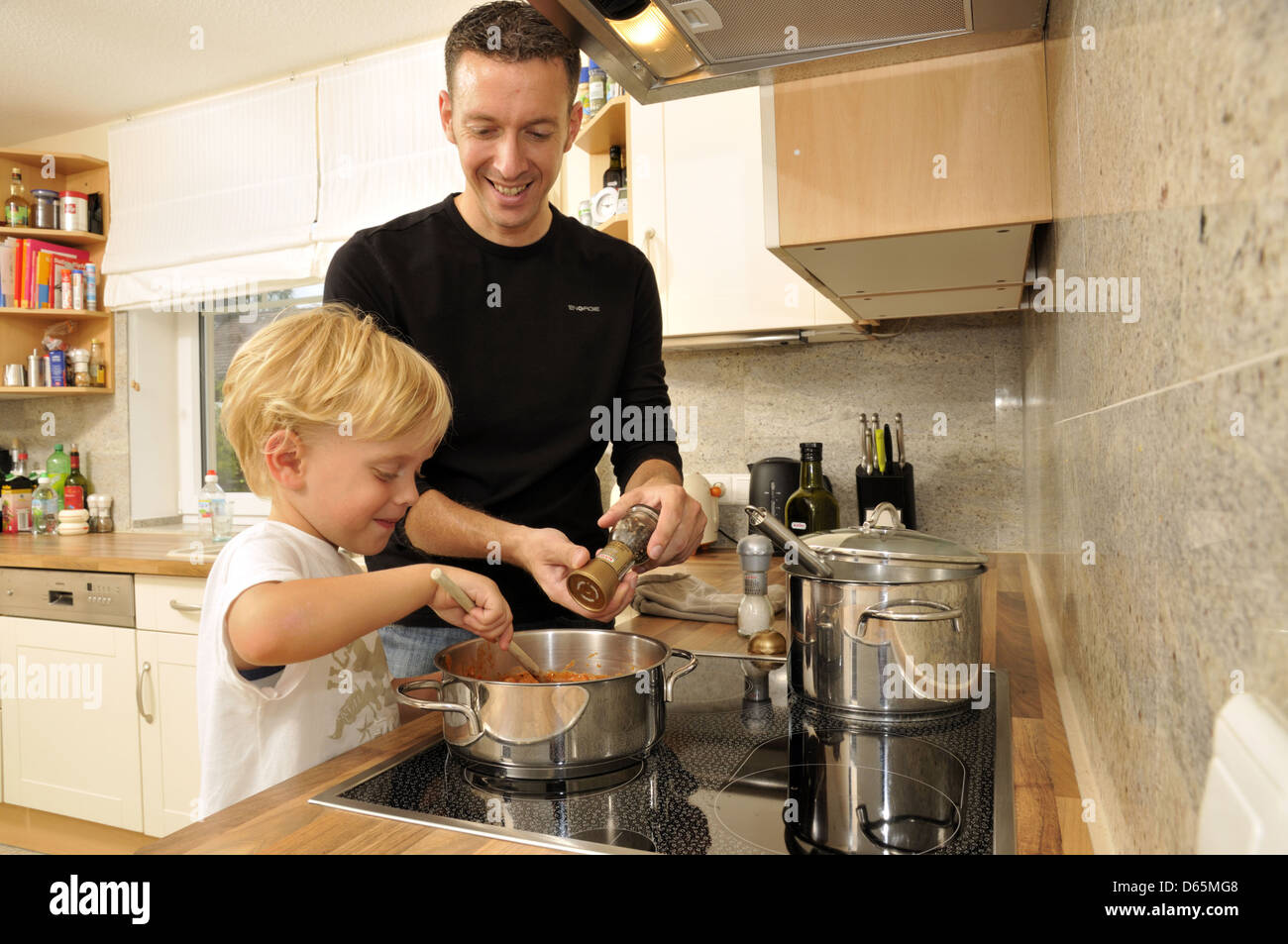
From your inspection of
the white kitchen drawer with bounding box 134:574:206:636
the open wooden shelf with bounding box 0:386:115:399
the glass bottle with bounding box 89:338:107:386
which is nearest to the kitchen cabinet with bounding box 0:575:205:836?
the white kitchen drawer with bounding box 134:574:206:636

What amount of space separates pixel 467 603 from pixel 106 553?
2502mm

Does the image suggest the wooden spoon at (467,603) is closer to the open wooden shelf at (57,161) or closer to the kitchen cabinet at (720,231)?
the kitchen cabinet at (720,231)

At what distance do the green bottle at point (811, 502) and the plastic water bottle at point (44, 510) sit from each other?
9.81ft

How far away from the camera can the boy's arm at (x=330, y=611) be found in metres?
0.84

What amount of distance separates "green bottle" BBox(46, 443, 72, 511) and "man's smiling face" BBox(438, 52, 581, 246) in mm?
3069

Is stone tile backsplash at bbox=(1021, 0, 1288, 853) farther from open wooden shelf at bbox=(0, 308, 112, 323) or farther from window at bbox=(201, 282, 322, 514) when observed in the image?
open wooden shelf at bbox=(0, 308, 112, 323)

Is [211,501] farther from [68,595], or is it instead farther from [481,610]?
[481,610]

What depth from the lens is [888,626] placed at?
0.87 m

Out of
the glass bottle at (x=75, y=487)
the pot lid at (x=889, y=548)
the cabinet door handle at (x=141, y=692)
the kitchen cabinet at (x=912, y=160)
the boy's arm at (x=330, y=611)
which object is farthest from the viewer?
the glass bottle at (x=75, y=487)

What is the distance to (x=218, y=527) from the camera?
3064mm

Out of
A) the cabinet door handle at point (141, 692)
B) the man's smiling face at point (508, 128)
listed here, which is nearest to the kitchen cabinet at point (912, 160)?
the man's smiling face at point (508, 128)

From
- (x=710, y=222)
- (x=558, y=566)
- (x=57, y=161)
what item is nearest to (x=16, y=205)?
(x=57, y=161)
